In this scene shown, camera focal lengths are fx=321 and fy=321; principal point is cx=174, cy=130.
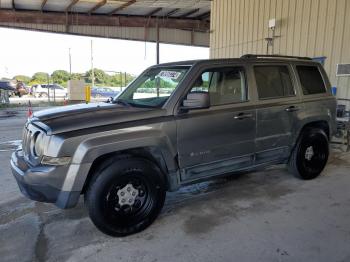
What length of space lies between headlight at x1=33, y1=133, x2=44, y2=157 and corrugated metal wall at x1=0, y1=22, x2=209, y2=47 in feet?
47.7

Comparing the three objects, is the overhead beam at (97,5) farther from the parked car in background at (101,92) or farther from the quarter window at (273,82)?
the parked car in background at (101,92)

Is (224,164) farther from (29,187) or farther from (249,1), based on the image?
(249,1)

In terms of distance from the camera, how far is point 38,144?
3096 mm

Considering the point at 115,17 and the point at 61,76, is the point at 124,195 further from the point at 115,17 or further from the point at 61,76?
the point at 61,76

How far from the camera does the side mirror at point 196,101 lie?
3375 mm

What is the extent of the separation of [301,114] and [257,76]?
0.97 m

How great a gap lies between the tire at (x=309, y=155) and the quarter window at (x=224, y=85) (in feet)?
4.56

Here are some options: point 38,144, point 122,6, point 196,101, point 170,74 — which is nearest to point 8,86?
point 122,6

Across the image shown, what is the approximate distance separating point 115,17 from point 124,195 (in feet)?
49.7

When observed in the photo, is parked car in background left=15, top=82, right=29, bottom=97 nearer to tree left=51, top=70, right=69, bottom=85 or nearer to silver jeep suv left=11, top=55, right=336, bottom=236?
tree left=51, top=70, right=69, bottom=85

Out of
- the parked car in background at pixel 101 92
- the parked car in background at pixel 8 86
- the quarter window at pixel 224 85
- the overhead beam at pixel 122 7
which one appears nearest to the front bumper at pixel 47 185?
the quarter window at pixel 224 85

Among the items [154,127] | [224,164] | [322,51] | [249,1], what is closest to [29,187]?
[154,127]

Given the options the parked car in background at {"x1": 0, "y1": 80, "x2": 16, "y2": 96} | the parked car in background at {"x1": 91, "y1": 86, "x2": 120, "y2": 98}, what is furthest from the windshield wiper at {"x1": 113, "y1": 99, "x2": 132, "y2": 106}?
the parked car in background at {"x1": 91, "y1": 86, "x2": 120, "y2": 98}

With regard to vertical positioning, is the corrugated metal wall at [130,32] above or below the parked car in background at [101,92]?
above
